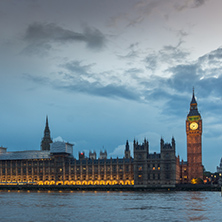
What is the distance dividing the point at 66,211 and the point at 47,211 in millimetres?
3801

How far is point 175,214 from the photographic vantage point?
72000mm

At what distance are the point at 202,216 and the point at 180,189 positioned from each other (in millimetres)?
131133

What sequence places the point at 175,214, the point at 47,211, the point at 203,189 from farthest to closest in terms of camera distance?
the point at 203,189, the point at 47,211, the point at 175,214

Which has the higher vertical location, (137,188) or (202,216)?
(202,216)

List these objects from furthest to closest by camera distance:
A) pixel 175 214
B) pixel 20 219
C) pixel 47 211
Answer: pixel 47 211, pixel 175 214, pixel 20 219

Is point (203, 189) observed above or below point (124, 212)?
below

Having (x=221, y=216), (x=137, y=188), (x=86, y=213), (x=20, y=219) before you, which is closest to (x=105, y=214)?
(x=86, y=213)

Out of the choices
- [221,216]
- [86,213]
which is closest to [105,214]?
[86,213]

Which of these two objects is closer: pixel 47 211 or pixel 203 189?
pixel 47 211

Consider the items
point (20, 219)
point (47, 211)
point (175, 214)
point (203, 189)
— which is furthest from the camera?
point (203, 189)

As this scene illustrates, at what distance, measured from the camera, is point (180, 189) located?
196 m

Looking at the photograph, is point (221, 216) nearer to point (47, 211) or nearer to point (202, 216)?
point (202, 216)

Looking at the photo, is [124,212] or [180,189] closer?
[124,212]

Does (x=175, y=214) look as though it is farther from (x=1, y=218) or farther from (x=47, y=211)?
(x=1, y=218)
